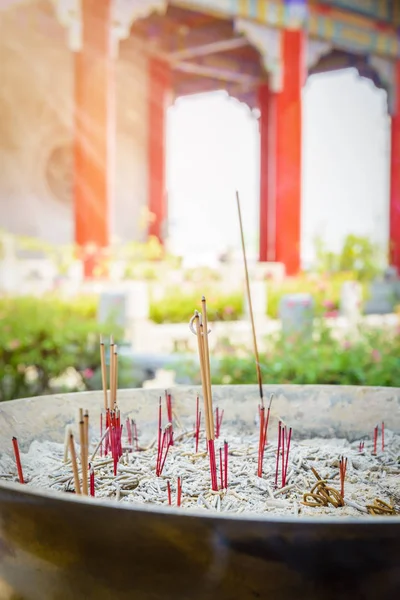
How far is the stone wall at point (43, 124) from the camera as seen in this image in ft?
31.8

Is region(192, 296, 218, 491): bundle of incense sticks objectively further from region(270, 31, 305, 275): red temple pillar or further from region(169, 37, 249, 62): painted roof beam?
region(169, 37, 249, 62): painted roof beam

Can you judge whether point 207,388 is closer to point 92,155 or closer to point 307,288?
point 92,155

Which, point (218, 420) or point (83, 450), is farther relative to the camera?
point (218, 420)

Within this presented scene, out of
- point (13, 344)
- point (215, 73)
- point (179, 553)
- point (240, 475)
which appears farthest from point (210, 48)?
point (179, 553)

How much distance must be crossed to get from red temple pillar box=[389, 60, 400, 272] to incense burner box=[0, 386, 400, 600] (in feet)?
33.2

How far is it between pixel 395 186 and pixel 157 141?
3.34m

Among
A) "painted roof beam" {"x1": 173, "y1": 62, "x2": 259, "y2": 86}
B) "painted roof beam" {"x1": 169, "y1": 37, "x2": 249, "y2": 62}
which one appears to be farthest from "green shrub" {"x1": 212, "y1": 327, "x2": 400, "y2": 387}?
"painted roof beam" {"x1": 173, "y1": 62, "x2": 259, "y2": 86}

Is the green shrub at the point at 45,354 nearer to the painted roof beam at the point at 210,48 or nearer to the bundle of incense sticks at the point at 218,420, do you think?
the bundle of incense sticks at the point at 218,420

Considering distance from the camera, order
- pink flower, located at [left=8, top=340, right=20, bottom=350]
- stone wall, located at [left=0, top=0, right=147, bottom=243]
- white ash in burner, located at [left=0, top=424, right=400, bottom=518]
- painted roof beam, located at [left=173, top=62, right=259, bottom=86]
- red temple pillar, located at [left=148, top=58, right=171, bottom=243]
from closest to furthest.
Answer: white ash in burner, located at [left=0, top=424, right=400, bottom=518] → pink flower, located at [left=8, top=340, right=20, bottom=350] → stone wall, located at [left=0, top=0, right=147, bottom=243] → red temple pillar, located at [left=148, top=58, right=171, bottom=243] → painted roof beam, located at [left=173, top=62, right=259, bottom=86]

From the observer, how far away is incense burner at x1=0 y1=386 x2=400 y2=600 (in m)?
1.03

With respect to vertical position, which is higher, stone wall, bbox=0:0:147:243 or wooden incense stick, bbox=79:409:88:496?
stone wall, bbox=0:0:147:243

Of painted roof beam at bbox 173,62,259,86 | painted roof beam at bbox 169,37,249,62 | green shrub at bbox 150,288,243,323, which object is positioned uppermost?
painted roof beam at bbox 169,37,249,62

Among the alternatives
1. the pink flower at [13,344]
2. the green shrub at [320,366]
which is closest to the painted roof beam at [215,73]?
the pink flower at [13,344]

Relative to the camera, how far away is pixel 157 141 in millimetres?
10867
